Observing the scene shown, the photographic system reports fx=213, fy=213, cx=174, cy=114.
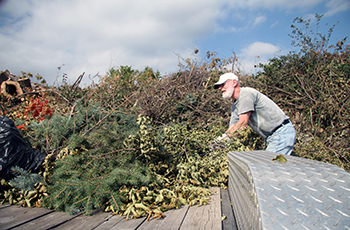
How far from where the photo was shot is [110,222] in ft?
→ 6.33

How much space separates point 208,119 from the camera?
483cm

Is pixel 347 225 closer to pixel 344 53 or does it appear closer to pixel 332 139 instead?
pixel 332 139

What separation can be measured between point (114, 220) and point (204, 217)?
0.83 m

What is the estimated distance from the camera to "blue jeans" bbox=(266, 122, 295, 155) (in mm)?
2950

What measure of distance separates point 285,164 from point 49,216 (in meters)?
2.14

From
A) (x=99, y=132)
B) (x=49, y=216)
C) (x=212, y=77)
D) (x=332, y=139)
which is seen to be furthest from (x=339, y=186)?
(x=212, y=77)

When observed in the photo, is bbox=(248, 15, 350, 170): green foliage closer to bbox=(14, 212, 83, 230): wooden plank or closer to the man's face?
the man's face

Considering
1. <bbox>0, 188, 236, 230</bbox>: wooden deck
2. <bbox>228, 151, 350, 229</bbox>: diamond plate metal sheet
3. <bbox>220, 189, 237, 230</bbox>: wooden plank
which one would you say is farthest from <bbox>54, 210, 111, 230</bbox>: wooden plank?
<bbox>228, 151, 350, 229</bbox>: diamond plate metal sheet

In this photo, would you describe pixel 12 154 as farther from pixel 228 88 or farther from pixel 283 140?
pixel 283 140

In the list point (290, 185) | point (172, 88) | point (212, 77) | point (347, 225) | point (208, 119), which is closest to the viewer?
point (347, 225)

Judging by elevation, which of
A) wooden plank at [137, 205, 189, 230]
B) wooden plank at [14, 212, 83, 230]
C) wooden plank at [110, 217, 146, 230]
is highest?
wooden plank at [14, 212, 83, 230]

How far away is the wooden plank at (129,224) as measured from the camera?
182 cm

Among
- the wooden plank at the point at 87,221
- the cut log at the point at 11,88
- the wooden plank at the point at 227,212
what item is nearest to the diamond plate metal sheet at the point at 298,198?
the wooden plank at the point at 227,212

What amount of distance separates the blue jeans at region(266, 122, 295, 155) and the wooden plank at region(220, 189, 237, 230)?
0.98 m
